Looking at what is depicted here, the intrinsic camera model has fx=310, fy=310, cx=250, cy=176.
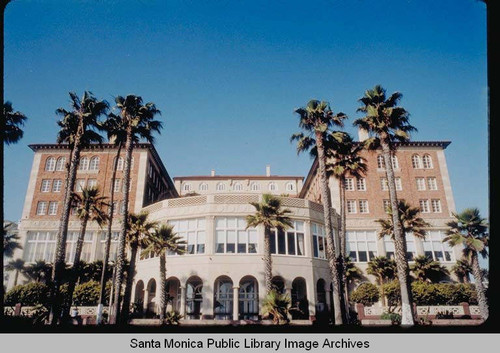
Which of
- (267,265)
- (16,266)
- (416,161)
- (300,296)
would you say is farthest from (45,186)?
(416,161)

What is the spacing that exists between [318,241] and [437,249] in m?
17.9

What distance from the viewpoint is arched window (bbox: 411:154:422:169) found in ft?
133

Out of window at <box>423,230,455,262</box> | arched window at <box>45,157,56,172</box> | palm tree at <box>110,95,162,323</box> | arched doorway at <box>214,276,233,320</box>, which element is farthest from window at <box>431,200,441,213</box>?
arched window at <box>45,157,56,172</box>

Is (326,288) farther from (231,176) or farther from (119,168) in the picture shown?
(231,176)

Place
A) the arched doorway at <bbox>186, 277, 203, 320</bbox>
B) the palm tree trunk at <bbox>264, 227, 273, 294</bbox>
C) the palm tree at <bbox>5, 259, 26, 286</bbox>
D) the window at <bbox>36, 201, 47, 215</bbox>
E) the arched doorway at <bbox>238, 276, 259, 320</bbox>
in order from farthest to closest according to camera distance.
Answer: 1. the window at <bbox>36, 201, 47, 215</bbox>
2. the palm tree at <bbox>5, 259, 26, 286</bbox>
3. the arched doorway at <bbox>186, 277, 203, 320</bbox>
4. the arched doorway at <bbox>238, 276, 259, 320</bbox>
5. the palm tree trunk at <bbox>264, 227, 273, 294</bbox>

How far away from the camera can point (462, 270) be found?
32.6 m

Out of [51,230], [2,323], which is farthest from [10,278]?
[2,323]

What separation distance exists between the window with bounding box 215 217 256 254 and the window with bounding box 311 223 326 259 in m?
5.44

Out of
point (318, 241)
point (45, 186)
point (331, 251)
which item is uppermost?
point (45, 186)

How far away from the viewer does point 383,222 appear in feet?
97.6

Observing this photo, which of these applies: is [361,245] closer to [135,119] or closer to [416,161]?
[416,161]

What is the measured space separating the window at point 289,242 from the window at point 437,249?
1850cm

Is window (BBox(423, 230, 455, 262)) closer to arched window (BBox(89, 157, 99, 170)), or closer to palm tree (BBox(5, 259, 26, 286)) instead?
arched window (BBox(89, 157, 99, 170))

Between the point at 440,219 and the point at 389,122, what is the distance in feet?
72.4
